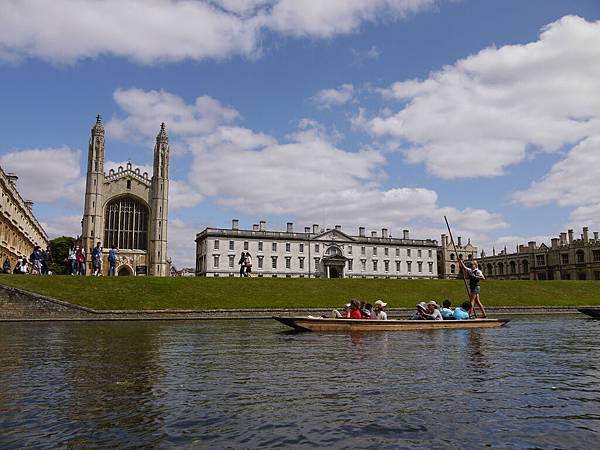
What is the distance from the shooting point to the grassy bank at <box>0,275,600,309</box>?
3762 centimetres

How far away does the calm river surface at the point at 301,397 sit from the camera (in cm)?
643

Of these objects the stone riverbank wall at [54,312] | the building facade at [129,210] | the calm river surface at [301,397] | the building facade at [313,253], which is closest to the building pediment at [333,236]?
the building facade at [313,253]

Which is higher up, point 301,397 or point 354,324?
point 354,324

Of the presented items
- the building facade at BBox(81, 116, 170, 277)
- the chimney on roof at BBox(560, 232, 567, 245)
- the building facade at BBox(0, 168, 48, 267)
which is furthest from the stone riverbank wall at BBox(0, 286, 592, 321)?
the chimney on roof at BBox(560, 232, 567, 245)

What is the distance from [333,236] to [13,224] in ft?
215

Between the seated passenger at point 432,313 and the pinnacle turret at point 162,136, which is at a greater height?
the pinnacle turret at point 162,136

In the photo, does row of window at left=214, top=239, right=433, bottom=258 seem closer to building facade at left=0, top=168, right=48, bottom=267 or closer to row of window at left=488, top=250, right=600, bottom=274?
row of window at left=488, top=250, right=600, bottom=274

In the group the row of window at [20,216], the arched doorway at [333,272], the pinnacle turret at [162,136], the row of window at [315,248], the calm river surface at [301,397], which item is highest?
the pinnacle turret at [162,136]

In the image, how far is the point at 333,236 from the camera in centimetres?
11288

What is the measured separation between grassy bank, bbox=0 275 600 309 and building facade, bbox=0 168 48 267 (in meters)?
21.5

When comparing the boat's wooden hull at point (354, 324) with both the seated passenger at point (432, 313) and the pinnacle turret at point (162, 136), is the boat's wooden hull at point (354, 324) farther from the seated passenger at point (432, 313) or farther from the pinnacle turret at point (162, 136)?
the pinnacle turret at point (162, 136)

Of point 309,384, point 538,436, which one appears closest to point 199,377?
point 309,384

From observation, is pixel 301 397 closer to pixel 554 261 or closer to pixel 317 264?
pixel 317 264

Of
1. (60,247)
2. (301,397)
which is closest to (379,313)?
(301,397)
